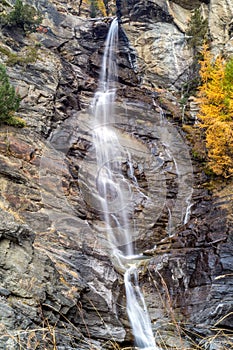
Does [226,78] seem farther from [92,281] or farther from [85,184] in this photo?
[92,281]

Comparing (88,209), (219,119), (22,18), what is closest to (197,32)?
(219,119)

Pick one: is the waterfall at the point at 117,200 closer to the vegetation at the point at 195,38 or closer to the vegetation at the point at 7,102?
the vegetation at the point at 7,102

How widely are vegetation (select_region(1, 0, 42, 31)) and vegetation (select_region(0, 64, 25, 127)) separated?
1052 centimetres

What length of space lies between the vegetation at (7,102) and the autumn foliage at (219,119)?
36.3ft

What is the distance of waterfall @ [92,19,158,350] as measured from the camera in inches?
456

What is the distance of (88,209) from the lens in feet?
51.3

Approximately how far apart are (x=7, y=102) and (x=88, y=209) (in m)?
6.39

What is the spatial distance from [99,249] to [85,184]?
4.36m

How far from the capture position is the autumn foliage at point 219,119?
63.5 feet

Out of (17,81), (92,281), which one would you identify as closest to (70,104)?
(17,81)

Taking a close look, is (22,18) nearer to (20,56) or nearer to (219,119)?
(20,56)

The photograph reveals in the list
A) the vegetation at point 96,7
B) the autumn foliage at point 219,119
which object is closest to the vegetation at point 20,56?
the autumn foliage at point 219,119

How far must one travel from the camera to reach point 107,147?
1972 cm

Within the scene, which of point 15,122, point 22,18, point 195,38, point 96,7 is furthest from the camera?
point 96,7
